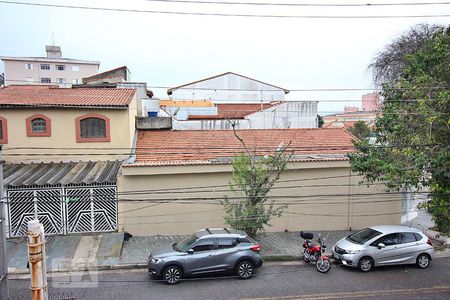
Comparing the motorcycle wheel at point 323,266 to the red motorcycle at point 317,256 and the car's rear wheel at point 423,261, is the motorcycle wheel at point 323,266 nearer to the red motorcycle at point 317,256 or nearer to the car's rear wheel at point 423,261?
the red motorcycle at point 317,256

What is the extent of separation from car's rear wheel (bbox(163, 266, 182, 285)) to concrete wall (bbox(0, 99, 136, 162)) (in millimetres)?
8124

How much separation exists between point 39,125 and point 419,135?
649 inches

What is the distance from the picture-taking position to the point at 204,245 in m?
12.2

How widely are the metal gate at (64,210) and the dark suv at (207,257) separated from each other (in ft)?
15.7

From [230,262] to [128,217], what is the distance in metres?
6.17

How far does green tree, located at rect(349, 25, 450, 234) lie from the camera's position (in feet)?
35.0

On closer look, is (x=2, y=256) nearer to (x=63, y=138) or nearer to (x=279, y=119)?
(x=63, y=138)

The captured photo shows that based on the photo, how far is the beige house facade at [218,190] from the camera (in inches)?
641

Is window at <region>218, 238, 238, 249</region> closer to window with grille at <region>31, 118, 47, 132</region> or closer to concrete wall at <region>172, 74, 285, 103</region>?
window with grille at <region>31, 118, 47, 132</region>

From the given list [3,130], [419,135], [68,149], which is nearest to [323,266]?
[419,135]

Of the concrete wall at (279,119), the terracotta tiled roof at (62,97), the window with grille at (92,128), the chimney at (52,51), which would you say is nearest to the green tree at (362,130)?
the concrete wall at (279,119)

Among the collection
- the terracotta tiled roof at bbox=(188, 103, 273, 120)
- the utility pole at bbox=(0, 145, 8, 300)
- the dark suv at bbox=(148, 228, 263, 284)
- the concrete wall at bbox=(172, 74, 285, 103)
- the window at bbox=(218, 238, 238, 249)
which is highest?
the concrete wall at bbox=(172, 74, 285, 103)

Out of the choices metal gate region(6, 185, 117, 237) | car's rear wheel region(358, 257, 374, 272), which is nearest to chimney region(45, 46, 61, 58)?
metal gate region(6, 185, 117, 237)

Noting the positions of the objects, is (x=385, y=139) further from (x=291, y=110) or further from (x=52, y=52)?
(x=52, y=52)
